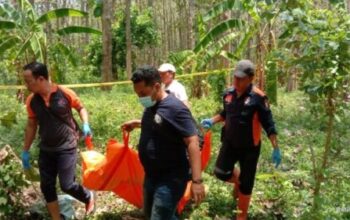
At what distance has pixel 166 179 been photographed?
11.8 feet

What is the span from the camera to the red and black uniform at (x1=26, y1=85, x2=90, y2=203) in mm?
4566

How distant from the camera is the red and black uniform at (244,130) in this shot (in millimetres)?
4734

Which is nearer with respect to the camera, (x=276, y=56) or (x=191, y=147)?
(x=191, y=147)

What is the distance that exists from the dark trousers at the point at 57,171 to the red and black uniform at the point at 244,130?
1.45 metres

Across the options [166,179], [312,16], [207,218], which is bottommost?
[207,218]

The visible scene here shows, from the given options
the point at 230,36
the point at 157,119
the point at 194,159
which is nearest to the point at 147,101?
the point at 157,119

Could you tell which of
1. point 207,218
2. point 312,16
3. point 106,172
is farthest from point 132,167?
point 312,16

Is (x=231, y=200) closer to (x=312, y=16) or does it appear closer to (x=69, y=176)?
(x=69, y=176)

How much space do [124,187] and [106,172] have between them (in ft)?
1.01

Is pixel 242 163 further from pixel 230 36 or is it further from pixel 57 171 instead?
pixel 230 36

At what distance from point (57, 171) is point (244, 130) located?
1834 mm

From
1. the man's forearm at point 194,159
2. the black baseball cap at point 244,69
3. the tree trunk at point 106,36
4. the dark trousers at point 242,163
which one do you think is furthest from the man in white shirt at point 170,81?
the tree trunk at point 106,36

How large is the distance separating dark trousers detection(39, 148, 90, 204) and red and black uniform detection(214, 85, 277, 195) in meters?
1.45

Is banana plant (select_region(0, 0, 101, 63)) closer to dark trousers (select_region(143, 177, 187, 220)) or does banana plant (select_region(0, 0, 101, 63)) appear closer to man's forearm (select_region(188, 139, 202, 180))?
dark trousers (select_region(143, 177, 187, 220))
